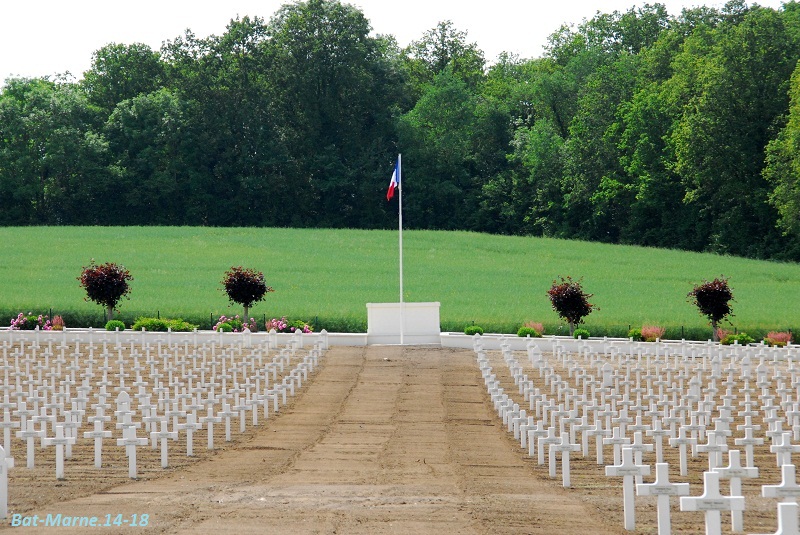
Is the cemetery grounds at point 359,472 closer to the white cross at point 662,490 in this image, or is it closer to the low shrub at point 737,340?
the white cross at point 662,490

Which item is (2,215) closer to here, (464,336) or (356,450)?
(464,336)

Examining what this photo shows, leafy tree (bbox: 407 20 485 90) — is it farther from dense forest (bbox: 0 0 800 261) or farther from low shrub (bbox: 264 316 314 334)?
low shrub (bbox: 264 316 314 334)

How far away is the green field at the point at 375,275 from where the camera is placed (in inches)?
1604

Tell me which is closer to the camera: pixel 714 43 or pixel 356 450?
pixel 356 450

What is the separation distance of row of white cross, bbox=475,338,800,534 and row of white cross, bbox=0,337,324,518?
446 cm

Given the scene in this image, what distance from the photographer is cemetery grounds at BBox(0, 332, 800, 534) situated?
32.8 feet

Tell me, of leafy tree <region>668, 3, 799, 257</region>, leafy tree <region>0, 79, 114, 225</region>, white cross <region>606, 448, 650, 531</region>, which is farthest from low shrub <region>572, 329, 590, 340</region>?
leafy tree <region>0, 79, 114, 225</region>

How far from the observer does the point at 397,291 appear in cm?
4866

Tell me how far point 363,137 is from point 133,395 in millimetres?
60834

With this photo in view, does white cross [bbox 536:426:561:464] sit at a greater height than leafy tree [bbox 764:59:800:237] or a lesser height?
lesser

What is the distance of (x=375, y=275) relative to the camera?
5334 cm

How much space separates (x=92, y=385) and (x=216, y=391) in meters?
2.58

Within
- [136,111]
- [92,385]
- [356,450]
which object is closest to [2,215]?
[136,111]

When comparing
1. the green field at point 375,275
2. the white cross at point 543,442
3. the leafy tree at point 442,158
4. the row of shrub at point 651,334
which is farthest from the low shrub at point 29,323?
the leafy tree at point 442,158
